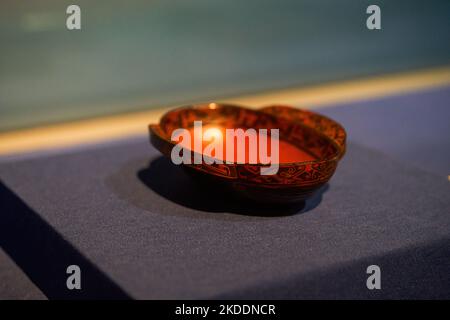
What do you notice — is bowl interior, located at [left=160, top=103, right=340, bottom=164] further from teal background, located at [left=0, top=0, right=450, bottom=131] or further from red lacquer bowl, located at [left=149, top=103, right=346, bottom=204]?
teal background, located at [left=0, top=0, right=450, bottom=131]

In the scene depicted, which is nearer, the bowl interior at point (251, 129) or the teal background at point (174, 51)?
the bowl interior at point (251, 129)

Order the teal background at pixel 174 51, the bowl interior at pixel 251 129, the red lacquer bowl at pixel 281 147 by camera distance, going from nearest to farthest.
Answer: the red lacquer bowl at pixel 281 147 → the bowl interior at pixel 251 129 → the teal background at pixel 174 51

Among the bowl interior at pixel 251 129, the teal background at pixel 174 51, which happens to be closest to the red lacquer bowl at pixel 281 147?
the bowl interior at pixel 251 129

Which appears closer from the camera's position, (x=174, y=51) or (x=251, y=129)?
(x=251, y=129)

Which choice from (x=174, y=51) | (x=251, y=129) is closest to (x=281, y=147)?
(x=251, y=129)

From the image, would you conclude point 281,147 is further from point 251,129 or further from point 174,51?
point 174,51

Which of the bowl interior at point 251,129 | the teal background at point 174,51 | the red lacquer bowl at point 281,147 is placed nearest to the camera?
the red lacquer bowl at point 281,147

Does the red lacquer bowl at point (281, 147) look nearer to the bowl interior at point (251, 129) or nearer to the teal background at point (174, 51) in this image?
the bowl interior at point (251, 129)

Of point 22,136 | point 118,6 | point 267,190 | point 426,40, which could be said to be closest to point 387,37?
point 426,40

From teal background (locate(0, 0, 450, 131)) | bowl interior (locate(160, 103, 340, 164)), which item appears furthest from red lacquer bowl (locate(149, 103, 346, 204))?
teal background (locate(0, 0, 450, 131))
